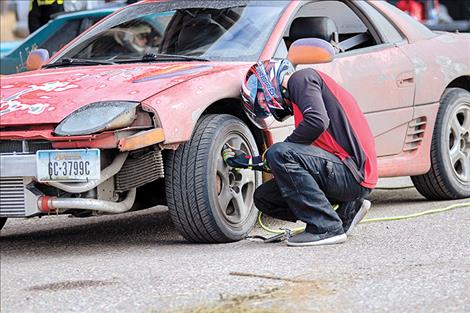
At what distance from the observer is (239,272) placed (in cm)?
534

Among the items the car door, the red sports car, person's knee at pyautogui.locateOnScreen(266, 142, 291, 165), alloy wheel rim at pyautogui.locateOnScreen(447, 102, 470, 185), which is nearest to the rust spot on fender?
the red sports car

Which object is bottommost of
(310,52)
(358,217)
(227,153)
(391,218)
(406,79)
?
(391,218)

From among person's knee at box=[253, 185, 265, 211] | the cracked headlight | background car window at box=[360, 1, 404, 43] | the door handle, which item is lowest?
person's knee at box=[253, 185, 265, 211]

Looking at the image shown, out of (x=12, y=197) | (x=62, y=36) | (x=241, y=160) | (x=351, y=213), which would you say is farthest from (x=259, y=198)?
(x=62, y=36)

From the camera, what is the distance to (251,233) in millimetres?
6734

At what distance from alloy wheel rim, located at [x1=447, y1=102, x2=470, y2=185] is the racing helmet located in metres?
2.08

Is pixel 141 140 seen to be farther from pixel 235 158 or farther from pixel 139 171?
pixel 235 158

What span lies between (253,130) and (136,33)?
2268 mm

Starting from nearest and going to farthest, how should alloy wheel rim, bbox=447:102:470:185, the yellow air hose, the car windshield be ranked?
the yellow air hose, the car windshield, alloy wheel rim, bbox=447:102:470:185

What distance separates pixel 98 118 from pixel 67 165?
28 centimetres

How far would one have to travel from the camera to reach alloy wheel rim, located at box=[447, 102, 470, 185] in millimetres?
8016

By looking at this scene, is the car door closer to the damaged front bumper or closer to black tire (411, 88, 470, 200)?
black tire (411, 88, 470, 200)

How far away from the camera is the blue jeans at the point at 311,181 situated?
6055 mm

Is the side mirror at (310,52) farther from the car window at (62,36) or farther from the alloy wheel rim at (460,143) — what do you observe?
the car window at (62,36)
